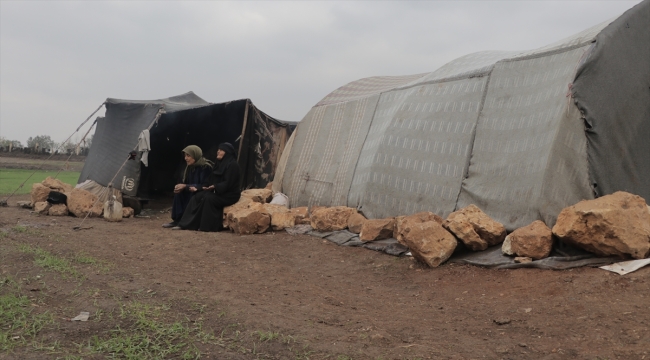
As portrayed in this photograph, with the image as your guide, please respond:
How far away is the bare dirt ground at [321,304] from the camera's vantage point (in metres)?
3.21

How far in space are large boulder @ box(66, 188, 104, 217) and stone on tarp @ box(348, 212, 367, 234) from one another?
408 centimetres

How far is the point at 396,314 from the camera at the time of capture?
13.7 ft

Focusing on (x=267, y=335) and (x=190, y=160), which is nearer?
(x=267, y=335)

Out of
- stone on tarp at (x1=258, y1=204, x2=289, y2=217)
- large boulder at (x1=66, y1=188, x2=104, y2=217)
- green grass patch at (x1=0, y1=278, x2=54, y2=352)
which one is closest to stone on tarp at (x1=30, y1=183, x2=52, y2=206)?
large boulder at (x1=66, y1=188, x2=104, y2=217)

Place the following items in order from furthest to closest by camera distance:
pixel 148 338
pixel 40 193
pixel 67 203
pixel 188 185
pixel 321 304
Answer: pixel 40 193
pixel 67 203
pixel 188 185
pixel 321 304
pixel 148 338

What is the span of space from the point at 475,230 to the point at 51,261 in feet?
12.7

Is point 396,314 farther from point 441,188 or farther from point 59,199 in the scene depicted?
point 59,199

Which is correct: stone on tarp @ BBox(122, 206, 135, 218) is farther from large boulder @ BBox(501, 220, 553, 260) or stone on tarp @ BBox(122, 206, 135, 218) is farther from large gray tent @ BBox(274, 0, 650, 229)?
large boulder @ BBox(501, 220, 553, 260)

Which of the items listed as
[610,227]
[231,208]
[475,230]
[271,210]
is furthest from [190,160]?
[610,227]

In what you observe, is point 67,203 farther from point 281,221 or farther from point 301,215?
point 301,215

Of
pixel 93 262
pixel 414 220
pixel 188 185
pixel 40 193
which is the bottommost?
pixel 93 262

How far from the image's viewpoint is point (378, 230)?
21.2ft

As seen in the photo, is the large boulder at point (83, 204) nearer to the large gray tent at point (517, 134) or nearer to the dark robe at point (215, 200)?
the dark robe at point (215, 200)

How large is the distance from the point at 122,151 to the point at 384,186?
188 inches
